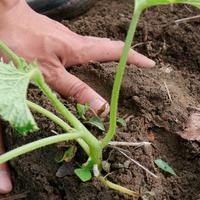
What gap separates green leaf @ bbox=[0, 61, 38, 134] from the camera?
93 cm

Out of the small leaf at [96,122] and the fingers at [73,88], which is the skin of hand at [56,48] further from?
the small leaf at [96,122]

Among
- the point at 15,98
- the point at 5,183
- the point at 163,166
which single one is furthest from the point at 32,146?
the point at 163,166

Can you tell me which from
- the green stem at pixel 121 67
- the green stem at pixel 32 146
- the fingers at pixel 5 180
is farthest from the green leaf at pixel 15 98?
the fingers at pixel 5 180

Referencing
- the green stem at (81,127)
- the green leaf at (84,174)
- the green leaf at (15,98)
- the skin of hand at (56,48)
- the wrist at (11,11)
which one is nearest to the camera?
the green leaf at (15,98)

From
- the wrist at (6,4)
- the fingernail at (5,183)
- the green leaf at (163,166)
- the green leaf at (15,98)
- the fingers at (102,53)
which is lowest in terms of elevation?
the fingernail at (5,183)

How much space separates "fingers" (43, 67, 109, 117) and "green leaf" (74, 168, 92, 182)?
27 cm

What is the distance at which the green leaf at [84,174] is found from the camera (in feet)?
4.04

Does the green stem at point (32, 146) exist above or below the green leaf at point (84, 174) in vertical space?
above

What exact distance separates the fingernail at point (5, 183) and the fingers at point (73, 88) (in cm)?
34

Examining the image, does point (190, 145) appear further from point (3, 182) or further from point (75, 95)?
point (3, 182)

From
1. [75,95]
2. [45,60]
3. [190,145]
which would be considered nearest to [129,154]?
[190,145]

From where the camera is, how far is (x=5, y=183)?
1363mm

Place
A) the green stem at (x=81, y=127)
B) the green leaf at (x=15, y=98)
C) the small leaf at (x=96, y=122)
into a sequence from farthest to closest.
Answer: the small leaf at (x=96, y=122) < the green stem at (x=81, y=127) < the green leaf at (x=15, y=98)

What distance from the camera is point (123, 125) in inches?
55.9
